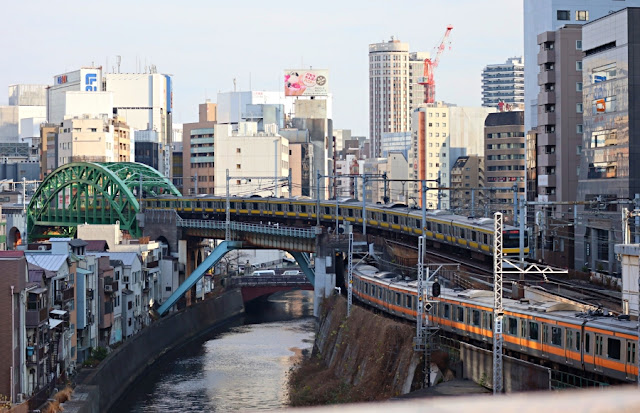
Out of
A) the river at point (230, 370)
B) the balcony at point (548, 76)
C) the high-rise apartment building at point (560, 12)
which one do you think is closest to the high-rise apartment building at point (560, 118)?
the balcony at point (548, 76)

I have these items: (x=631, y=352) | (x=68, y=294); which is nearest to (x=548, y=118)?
(x=68, y=294)

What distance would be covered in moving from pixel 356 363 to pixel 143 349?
51.2ft

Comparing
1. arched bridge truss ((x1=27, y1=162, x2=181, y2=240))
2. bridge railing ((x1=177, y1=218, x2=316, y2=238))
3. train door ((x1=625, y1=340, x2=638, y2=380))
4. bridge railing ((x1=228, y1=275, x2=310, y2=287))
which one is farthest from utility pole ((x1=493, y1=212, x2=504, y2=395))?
arched bridge truss ((x1=27, y1=162, x2=181, y2=240))

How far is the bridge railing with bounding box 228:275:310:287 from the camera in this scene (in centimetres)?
7225

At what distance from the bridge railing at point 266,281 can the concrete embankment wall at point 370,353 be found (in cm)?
2759

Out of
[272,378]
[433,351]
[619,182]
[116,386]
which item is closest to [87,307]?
[116,386]

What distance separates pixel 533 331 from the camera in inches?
1003

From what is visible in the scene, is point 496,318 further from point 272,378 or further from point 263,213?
point 263,213

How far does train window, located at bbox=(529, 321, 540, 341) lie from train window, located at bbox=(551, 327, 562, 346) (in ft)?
2.48

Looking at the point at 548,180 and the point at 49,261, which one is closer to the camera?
the point at 49,261

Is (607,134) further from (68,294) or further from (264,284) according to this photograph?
(264,284)

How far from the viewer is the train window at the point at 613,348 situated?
21.7 m

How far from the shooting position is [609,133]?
1721 inches

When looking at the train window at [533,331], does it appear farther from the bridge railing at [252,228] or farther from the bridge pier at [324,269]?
the bridge railing at [252,228]
